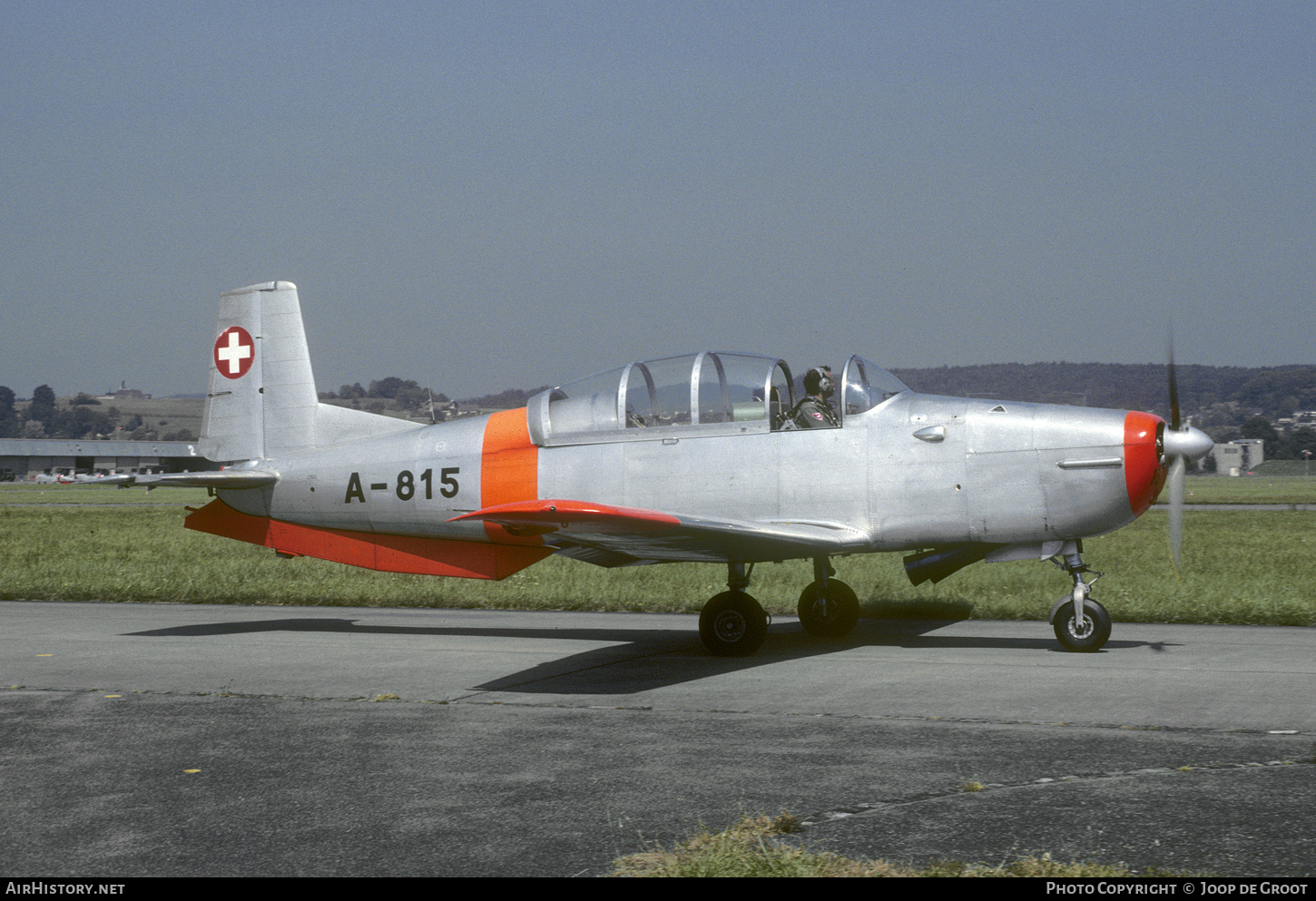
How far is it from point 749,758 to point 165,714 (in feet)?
12.7

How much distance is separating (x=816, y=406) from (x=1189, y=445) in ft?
10.0

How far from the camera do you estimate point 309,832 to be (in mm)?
4668

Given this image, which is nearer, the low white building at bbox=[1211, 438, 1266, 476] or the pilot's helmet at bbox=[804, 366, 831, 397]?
the pilot's helmet at bbox=[804, 366, 831, 397]

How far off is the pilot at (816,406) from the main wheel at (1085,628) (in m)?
2.51

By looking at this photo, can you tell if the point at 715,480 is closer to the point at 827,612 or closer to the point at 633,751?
the point at 827,612

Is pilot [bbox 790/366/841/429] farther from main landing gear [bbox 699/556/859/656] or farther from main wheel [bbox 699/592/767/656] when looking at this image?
main wheel [bbox 699/592/767/656]

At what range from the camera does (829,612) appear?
10.7 m

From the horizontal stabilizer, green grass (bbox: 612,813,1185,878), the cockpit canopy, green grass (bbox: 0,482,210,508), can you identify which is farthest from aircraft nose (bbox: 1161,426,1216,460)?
green grass (bbox: 0,482,210,508)

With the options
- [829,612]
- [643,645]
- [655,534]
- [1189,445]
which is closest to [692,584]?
[829,612]

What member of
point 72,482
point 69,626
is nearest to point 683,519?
point 69,626

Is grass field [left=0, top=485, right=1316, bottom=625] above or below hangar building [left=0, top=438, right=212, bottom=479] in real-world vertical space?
below

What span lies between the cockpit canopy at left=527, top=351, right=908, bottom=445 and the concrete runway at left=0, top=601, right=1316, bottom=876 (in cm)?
198

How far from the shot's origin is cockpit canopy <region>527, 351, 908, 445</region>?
394 inches

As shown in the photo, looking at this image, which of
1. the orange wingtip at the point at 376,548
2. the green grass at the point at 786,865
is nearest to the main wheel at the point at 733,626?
the orange wingtip at the point at 376,548
